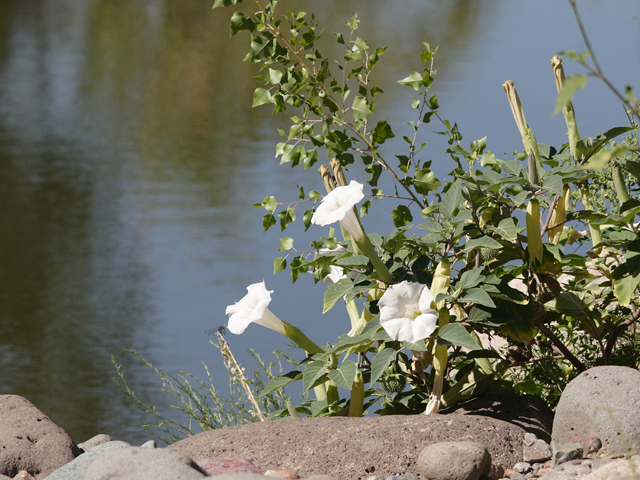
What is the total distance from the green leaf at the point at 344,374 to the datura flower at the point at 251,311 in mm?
218

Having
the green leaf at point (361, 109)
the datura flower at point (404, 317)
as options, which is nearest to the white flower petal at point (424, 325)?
the datura flower at point (404, 317)

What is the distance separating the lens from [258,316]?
1.67m

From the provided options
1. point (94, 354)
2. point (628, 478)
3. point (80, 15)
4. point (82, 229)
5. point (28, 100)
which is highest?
point (80, 15)

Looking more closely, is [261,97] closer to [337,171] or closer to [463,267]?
[337,171]

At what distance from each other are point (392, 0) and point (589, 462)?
11724 millimetres

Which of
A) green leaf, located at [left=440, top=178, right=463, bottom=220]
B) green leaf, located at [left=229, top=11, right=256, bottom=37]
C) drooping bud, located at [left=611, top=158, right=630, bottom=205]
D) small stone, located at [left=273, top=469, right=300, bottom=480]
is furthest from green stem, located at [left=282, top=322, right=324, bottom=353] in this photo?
drooping bud, located at [left=611, top=158, right=630, bottom=205]

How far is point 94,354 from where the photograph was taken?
150 inches

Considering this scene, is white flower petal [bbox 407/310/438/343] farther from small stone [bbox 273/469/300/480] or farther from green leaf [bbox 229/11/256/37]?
green leaf [bbox 229/11/256/37]

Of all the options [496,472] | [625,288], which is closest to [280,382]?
[496,472]

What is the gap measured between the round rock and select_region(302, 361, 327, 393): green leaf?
33 cm

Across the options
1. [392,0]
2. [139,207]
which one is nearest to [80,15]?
[392,0]

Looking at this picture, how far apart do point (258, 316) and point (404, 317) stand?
374 mm

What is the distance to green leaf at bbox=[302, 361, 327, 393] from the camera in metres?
1.62

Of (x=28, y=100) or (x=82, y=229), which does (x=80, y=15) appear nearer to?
(x=28, y=100)
